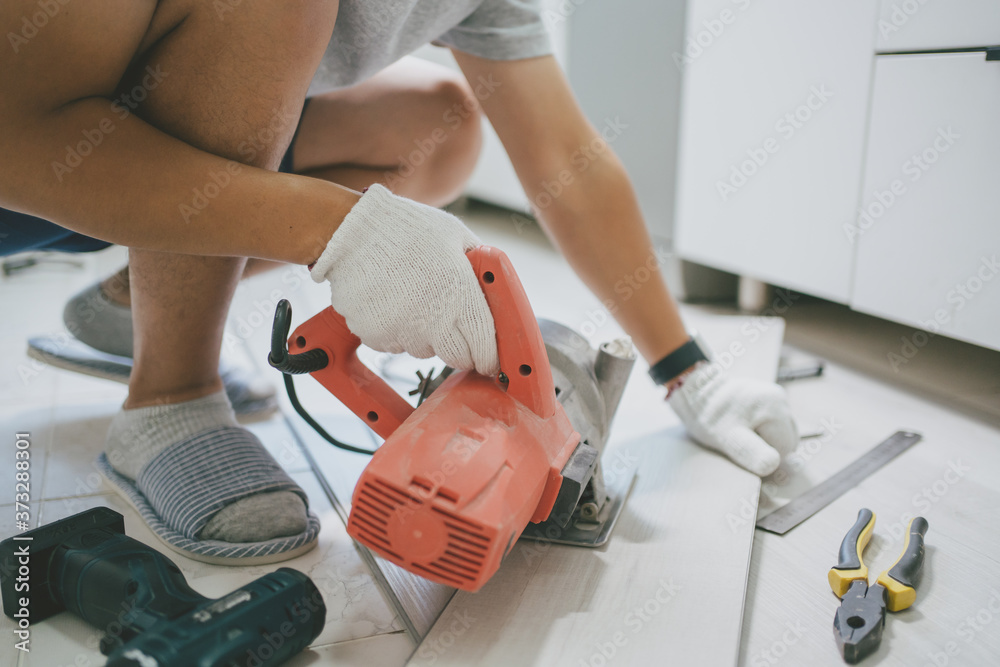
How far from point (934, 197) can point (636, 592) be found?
0.80 m

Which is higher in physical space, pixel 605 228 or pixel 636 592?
pixel 605 228

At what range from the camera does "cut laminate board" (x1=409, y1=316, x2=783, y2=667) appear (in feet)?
2.03

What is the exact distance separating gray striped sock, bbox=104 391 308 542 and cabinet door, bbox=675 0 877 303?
1024 millimetres

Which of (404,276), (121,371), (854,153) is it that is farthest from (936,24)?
(121,371)

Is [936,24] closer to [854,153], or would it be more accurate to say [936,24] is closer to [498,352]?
[854,153]

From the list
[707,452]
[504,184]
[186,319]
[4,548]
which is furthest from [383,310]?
[504,184]

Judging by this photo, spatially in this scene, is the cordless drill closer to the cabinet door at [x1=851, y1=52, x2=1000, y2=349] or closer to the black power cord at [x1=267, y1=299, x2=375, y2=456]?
the black power cord at [x1=267, y1=299, x2=375, y2=456]

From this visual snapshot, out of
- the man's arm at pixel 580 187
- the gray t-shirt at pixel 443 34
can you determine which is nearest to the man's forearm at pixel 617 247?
the man's arm at pixel 580 187

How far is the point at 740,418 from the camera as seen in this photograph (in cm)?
94

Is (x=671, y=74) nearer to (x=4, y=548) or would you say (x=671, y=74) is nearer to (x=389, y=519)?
(x=389, y=519)

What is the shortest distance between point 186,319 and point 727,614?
0.64m

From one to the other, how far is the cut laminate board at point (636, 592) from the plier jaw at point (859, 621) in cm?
9

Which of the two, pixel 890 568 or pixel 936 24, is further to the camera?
pixel 936 24

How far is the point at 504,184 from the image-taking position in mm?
2371
